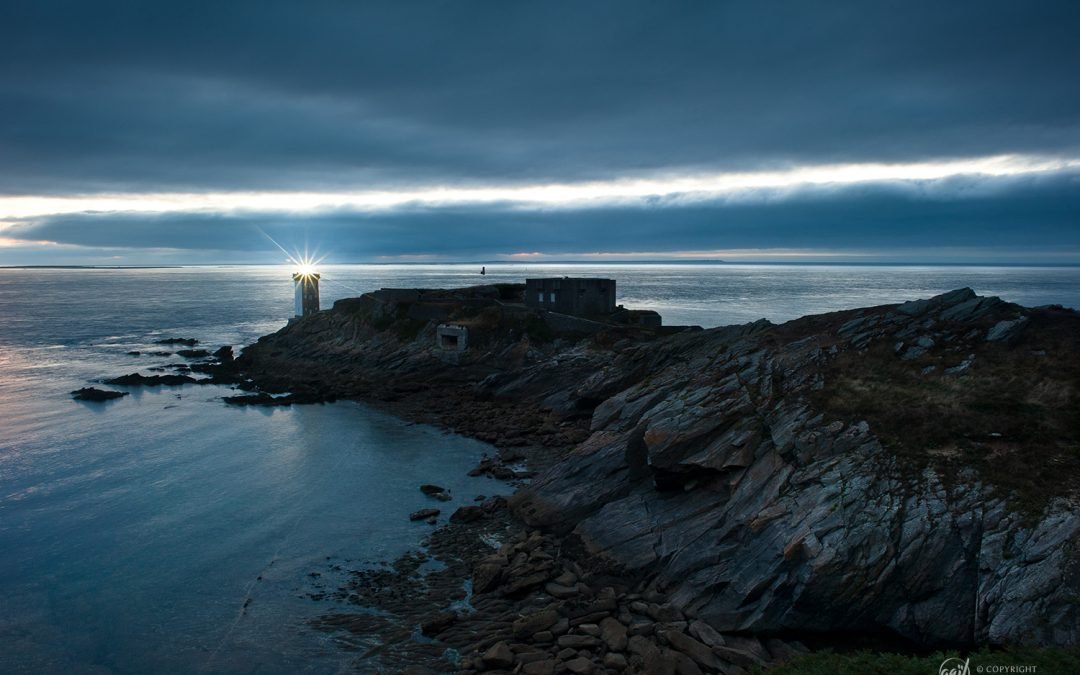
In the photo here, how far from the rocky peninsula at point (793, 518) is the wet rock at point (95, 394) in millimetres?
43715

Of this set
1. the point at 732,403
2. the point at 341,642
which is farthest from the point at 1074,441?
the point at 341,642

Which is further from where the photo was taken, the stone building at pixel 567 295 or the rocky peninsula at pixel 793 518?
the stone building at pixel 567 295

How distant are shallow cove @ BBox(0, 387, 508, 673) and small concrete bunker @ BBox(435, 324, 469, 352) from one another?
15.1 meters

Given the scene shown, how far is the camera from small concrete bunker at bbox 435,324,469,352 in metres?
62.3

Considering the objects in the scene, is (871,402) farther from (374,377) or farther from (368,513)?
(374,377)

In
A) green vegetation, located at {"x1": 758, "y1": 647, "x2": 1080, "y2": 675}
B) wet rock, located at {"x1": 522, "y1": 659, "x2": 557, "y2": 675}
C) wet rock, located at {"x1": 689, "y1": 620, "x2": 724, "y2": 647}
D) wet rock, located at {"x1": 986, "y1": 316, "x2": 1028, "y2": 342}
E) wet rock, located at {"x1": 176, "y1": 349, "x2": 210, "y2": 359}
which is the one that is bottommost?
wet rock, located at {"x1": 522, "y1": 659, "x2": 557, "y2": 675}

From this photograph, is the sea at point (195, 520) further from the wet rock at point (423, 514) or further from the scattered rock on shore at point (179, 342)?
the scattered rock on shore at point (179, 342)

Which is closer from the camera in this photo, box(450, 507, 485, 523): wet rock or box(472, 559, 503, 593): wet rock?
box(472, 559, 503, 593): wet rock

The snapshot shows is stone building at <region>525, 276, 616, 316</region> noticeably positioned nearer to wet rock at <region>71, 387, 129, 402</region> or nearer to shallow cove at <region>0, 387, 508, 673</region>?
shallow cove at <region>0, 387, 508, 673</region>

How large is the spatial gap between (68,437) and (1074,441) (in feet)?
180

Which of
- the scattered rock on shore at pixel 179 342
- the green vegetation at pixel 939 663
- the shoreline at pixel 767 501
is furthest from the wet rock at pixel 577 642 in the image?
the scattered rock on shore at pixel 179 342
